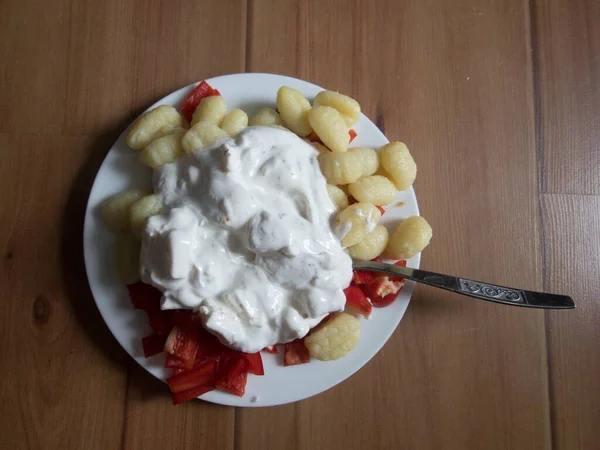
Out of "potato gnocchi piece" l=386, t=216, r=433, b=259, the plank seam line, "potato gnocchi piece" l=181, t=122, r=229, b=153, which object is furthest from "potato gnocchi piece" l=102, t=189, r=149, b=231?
the plank seam line

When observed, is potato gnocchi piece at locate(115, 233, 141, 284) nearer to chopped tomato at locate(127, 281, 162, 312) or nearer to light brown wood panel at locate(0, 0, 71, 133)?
chopped tomato at locate(127, 281, 162, 312)

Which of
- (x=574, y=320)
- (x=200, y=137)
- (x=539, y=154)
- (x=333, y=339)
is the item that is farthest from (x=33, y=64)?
(x=574, y=320)

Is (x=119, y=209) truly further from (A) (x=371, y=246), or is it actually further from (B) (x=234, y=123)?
(A) (x=371, y=246)

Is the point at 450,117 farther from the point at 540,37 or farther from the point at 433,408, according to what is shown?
the point at 433,408

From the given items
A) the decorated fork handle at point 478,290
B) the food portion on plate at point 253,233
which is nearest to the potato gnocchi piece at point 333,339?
the food portion on plate at point 253,233

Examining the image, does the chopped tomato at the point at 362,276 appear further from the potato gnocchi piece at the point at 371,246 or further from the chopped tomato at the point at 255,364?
the chopped tomato at the point at 255,364

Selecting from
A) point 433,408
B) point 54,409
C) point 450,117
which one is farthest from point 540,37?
point 54,409
